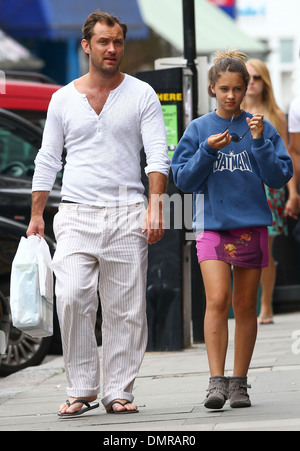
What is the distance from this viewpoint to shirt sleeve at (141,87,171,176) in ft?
19.2

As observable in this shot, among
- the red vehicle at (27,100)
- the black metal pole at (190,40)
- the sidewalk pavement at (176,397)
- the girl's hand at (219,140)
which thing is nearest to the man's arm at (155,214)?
the girl's hand at (219,140)

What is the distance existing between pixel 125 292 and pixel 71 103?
969 mm

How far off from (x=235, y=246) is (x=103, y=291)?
2.34 feet

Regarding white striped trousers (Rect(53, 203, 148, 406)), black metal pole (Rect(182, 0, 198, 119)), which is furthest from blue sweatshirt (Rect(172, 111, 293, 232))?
black metal pole (Rect(182, 0, 198, 119))

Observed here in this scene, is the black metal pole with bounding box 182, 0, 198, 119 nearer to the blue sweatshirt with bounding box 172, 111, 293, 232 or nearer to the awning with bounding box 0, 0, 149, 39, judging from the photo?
the blue sweatshirt with bounding box 172, 111, 293, 232

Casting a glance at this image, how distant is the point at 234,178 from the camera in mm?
5801

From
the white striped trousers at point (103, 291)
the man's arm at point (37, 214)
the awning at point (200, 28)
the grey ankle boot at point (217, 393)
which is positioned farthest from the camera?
the awning at point (200, 28)

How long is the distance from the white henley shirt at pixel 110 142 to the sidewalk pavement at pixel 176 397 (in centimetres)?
107

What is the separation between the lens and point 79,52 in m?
27.1

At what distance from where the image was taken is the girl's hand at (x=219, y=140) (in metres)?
5.60

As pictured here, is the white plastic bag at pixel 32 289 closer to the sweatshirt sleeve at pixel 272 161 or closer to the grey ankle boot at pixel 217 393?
the grey ankle boot at pixel 217 393

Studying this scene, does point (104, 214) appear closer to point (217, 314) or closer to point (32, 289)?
point (32, 289)

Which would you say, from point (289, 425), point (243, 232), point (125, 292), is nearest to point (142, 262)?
point (125, 292)

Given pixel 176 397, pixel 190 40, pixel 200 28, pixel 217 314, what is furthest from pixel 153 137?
pixel 200 28
